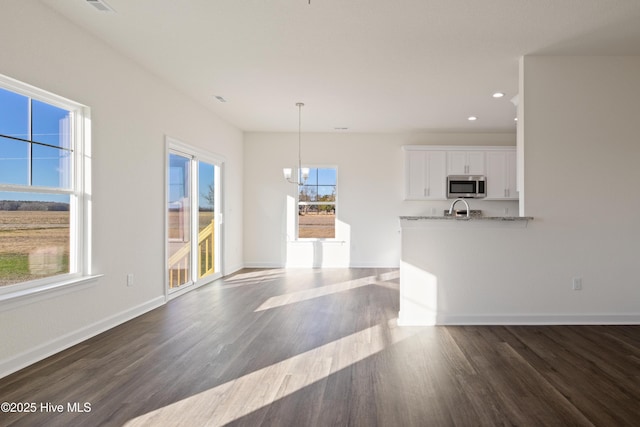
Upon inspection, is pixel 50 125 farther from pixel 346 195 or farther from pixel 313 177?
pixel 346 195

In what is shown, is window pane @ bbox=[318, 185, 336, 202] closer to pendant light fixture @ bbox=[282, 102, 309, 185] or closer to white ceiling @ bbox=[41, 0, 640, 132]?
pendant light fixture @ bbox=[282, 102, 309, 185]

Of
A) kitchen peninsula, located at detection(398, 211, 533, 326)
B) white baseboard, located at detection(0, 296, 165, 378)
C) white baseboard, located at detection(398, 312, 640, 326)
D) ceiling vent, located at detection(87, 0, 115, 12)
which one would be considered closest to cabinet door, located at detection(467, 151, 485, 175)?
kitchen peninsula, located at detection(398, 211, 533, 326)

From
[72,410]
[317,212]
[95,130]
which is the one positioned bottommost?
[72,410]

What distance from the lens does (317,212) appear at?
7.91 meters

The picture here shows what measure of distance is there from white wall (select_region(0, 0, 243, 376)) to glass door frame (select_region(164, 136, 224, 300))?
12 centimetres

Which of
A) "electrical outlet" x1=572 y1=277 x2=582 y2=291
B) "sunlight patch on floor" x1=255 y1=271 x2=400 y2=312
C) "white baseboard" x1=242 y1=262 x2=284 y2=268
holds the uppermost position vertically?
"electrical outlet" x1=572 y1=277 x2=582 y2=291

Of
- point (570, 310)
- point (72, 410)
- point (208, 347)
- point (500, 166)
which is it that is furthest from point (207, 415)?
point (500, 166)

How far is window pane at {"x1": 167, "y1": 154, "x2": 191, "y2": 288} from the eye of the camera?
5176 mm

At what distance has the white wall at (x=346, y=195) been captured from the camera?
779 cm

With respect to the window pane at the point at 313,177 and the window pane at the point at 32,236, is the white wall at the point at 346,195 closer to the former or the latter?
the window pane at the point at 313,177

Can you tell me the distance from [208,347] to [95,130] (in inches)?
87.8

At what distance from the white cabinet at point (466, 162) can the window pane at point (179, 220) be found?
480 cm

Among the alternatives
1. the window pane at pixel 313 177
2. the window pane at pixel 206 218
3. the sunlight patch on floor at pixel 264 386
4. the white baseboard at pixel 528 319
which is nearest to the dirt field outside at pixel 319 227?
the window pane at pixel 313 177

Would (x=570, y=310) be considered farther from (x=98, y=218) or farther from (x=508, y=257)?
(x=98, y=218)
